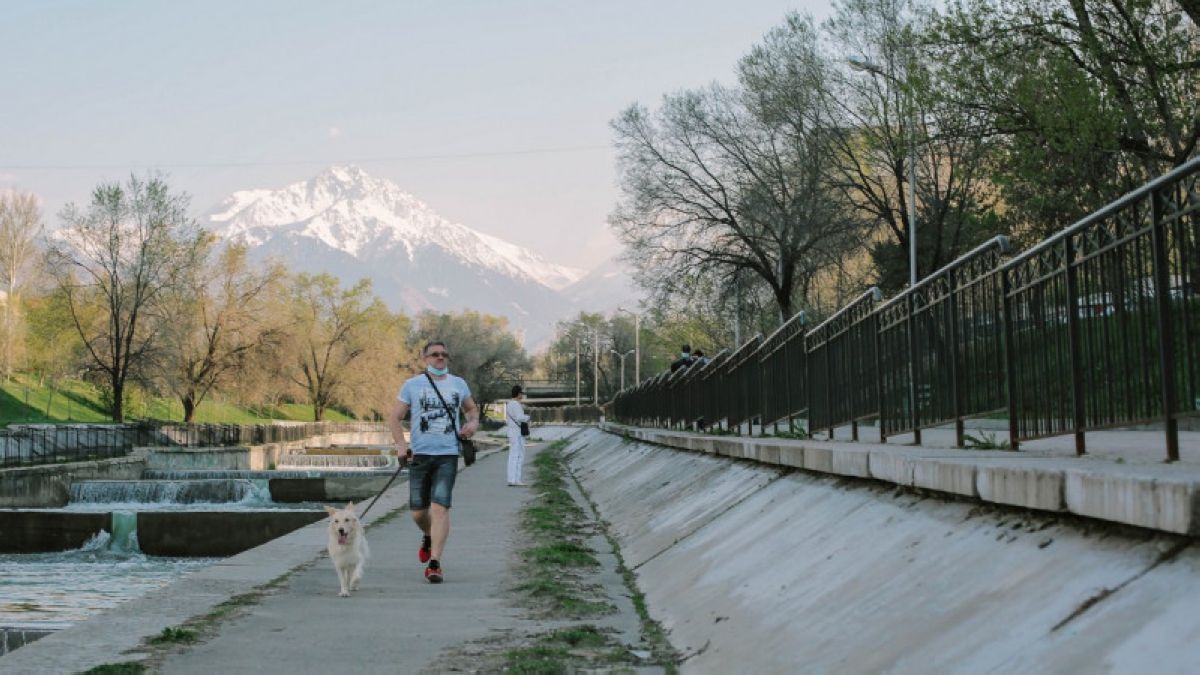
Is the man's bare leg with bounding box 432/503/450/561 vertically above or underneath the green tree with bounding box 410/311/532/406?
underneath

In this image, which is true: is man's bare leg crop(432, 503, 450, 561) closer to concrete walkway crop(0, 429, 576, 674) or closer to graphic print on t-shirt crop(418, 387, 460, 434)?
concrete walkway crop(0, 429, 576, 674)

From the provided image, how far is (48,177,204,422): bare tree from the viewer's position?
60.3 m

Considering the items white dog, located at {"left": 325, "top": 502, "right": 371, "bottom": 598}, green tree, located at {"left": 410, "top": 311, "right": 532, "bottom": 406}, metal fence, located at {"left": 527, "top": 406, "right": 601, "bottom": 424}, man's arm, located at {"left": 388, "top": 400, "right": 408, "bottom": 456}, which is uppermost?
green tree, located at {"left": 410, "top": 311, "right": 532, "bottom": 406}

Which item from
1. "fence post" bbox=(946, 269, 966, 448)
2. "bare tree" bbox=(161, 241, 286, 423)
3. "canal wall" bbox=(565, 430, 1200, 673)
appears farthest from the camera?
"bare tree" bbox=(161, 241, 286, 423)

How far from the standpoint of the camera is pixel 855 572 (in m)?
6.45

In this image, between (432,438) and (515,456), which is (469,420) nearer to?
(432,438)

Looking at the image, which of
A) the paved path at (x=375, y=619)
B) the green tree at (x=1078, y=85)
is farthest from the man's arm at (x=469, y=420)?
the green tree at (x=1078, y=85)

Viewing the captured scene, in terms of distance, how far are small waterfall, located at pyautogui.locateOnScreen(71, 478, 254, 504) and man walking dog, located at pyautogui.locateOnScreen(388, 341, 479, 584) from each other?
1181 inches

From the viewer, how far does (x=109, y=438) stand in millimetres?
51156

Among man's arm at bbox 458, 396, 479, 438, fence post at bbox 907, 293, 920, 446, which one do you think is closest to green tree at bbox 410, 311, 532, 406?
man's arm at bbox 458, 396, 479, 438

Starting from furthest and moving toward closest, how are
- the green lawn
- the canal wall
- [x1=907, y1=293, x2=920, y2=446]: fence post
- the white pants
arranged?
the green lawn < the white pants < [x1=907, y1=293, x2=920, y2=446]: fence post < the canal wall

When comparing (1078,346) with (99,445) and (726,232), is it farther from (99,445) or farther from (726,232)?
(99,445)

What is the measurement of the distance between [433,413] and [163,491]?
103ft

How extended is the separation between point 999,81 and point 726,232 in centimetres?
2275
